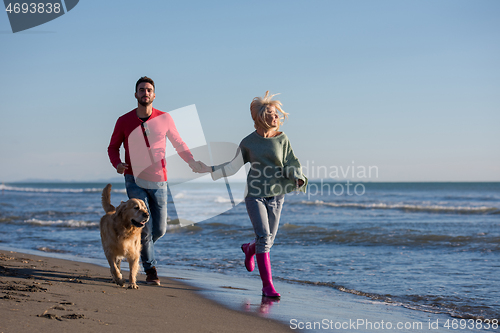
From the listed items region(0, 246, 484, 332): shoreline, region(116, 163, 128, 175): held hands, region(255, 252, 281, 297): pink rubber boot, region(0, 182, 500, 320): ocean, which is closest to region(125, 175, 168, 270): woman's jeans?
region(116, 163, 128, 175): held hands

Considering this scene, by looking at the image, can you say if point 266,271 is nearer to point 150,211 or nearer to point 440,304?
point 150,211

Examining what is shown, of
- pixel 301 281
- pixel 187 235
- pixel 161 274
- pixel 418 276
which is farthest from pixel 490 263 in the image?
pixel 187 235

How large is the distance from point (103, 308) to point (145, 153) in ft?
5.78

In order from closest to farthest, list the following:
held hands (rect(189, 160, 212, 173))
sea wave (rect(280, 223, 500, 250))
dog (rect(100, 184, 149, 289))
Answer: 1. dog (rect(100, 184, 149, 289))
2. held hands (rect(189, 160, 212, 173))
3. sea wave (rect(280, 223, 500, 250))

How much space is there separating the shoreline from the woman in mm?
603

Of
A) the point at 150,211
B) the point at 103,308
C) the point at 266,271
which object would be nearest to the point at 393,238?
the point at 266,271

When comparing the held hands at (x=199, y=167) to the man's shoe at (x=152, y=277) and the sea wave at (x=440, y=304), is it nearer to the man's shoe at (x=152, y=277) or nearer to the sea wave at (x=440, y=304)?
the man's shoe at (x=152, y=277)

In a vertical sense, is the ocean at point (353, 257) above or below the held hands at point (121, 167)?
below

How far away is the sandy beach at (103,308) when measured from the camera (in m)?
2.76

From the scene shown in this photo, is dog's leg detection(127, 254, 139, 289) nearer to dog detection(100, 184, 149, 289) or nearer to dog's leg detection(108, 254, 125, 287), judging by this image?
dog detection(100, 184, 149, 289)

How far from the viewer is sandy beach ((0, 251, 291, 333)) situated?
2.76 metres

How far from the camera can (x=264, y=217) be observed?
13.9 feet

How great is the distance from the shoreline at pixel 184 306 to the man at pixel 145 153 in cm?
85

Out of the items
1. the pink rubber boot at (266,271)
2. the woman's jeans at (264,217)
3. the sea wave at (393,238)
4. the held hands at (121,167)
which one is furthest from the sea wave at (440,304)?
the sea wave at (393,238)
